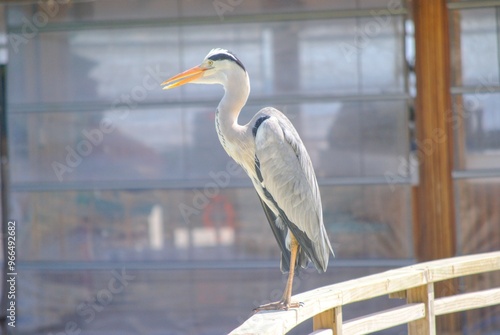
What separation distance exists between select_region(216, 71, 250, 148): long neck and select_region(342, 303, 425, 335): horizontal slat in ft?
3.38

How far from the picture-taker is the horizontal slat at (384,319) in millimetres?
3734

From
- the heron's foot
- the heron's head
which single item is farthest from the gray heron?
the heron's foot

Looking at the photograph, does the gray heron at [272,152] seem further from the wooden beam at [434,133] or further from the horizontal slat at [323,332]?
the wooden beam at [434,133]

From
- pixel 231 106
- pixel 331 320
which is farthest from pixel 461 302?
pixel 231 106

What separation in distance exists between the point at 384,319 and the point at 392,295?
36cm

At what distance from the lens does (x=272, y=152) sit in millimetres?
4027

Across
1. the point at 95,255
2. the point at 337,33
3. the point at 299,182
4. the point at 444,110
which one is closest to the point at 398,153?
the point at 444,110

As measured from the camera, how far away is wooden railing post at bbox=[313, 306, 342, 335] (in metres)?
3.57

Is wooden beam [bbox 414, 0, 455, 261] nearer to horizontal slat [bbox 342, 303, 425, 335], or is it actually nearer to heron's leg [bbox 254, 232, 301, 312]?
horizontal slat [bbox 342, 303, 425, 335]

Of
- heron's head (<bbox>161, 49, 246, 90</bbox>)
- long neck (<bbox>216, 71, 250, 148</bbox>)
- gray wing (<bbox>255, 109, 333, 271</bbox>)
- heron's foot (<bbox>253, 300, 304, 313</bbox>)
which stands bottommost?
heron's foot (<bbox>253, 300, 304, 313</bbox>)

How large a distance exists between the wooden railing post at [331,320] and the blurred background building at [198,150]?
3537 millimetres

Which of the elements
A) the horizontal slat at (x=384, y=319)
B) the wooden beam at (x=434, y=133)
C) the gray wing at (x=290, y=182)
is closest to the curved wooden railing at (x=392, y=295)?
the horizontal slat at (x=384, y=319)

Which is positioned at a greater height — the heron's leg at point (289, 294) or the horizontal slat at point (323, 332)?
the heron's leg at point (289, 294)

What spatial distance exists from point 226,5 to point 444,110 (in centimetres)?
206
